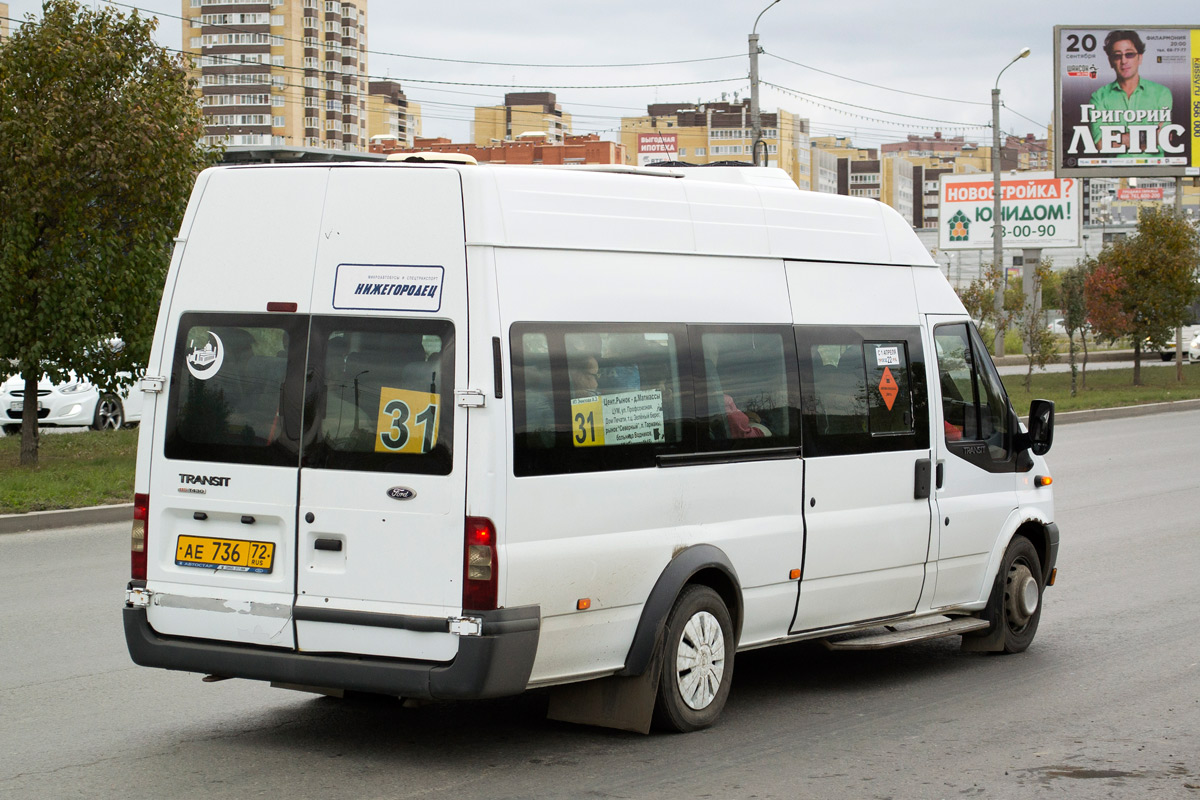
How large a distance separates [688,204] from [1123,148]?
40.0m

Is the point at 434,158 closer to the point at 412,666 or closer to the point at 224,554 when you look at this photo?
the point at 224,554

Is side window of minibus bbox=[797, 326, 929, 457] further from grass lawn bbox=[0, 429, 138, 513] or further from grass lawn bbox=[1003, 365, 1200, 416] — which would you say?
grass lawn bbox=[1003, 365, 1200, 416]

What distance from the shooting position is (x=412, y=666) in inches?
222

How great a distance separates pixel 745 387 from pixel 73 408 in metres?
18.9

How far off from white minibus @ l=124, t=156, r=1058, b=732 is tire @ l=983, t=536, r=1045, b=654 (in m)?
1.52

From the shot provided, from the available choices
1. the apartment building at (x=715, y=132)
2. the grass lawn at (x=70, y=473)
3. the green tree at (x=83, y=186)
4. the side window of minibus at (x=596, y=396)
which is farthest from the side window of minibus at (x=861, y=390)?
the apartment building at (x=715, y=132)

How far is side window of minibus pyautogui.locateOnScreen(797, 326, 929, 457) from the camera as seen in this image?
7234 millimetres

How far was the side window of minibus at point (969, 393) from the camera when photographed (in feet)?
26.6

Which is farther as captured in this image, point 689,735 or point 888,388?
point 888,388

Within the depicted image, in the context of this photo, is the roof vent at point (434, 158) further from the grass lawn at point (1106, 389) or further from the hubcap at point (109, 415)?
the grass lawn at point (1106, 389)

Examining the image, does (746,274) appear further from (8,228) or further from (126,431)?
(126,431)

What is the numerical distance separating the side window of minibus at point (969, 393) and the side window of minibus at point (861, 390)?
25 centimetres

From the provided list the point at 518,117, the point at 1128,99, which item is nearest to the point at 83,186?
the point at 1128,99

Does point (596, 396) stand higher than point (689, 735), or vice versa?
point (596, 396)
